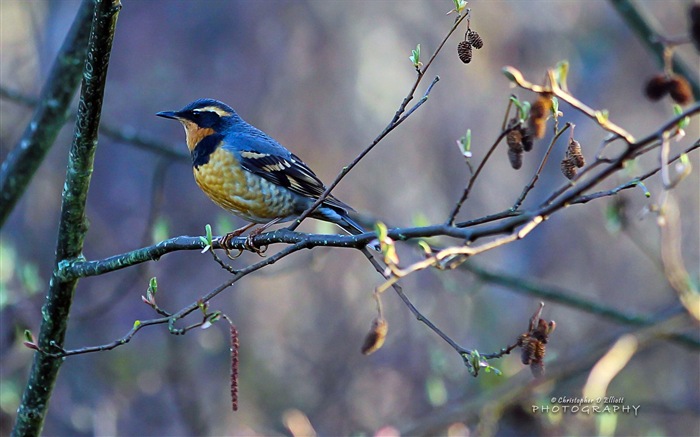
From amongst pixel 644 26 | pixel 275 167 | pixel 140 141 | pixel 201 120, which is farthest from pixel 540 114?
pixel 140 141

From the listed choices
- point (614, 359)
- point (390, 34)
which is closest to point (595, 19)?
point (390, 34)

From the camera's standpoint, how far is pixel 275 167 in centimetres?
573

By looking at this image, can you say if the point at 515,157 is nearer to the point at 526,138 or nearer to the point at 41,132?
the point at 526,138

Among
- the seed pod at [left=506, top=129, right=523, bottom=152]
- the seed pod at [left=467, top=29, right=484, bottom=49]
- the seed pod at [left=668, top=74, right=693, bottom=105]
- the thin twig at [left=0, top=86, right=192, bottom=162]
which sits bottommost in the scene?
the seed pod at [left=506, top=129, right=523, bottom=152]

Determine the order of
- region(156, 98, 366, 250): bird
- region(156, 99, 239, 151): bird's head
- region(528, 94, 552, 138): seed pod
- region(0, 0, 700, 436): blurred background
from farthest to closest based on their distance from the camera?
region(0, 0, 700, 436): blurred background, region(156, 99, 239, 151): bird's head, region(156, 98, 366, 250): bird, region(528, 94, 552, 138): seed pod

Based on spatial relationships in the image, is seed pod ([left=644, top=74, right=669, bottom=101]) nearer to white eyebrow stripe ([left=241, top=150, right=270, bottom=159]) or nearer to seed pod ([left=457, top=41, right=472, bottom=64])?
seed pod ([left=457, top=41, right=472, bottom=64])

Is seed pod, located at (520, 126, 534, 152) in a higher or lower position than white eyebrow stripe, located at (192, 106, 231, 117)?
lower

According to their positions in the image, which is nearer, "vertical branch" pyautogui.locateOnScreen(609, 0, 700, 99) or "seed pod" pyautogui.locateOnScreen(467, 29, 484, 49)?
"seed pod" pyautogui.locateOnScreen(467, 29, 484, 49)

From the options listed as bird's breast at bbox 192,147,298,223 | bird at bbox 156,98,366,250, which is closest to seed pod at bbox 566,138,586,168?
bird at bbox 156,98,366,250

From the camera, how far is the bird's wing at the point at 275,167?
5.64 metres

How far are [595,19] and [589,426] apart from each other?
7.38m

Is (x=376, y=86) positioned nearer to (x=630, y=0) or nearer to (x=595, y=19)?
(x=595, y=19)

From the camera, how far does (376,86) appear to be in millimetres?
14570

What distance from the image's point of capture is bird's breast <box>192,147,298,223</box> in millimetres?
5512
